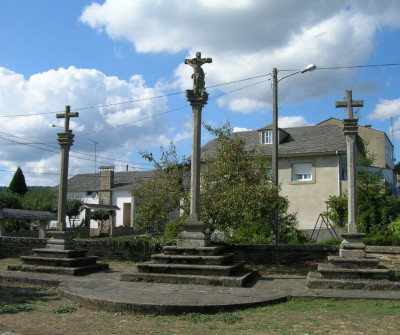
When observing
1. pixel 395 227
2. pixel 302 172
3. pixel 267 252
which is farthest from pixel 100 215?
pixel 395 227

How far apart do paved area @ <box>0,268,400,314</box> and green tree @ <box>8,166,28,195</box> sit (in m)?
33.8

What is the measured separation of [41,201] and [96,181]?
9.79 metres

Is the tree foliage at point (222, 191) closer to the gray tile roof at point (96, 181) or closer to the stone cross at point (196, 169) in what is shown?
the stone cross at point (196, 169)

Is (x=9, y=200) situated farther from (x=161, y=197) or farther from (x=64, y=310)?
(x=64, y=310)

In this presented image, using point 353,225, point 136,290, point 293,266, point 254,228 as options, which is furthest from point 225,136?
point 136,290

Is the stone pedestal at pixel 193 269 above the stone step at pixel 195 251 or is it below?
below

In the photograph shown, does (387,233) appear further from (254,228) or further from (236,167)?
(236,167)

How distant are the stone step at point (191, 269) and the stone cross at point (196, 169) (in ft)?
2.39

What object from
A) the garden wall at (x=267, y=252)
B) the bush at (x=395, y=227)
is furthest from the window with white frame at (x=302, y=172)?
the garden wall at (x=267, y=252)

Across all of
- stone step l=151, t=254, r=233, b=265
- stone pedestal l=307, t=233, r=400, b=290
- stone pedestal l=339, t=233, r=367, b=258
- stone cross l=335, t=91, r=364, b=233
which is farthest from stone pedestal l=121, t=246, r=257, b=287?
stone cross l=335, t=91, r=364, b=233

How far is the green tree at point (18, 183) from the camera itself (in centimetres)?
4069

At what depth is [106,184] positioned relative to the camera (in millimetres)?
41938

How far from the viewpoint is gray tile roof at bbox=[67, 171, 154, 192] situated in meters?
43.0

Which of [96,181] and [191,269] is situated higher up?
[96,181]
